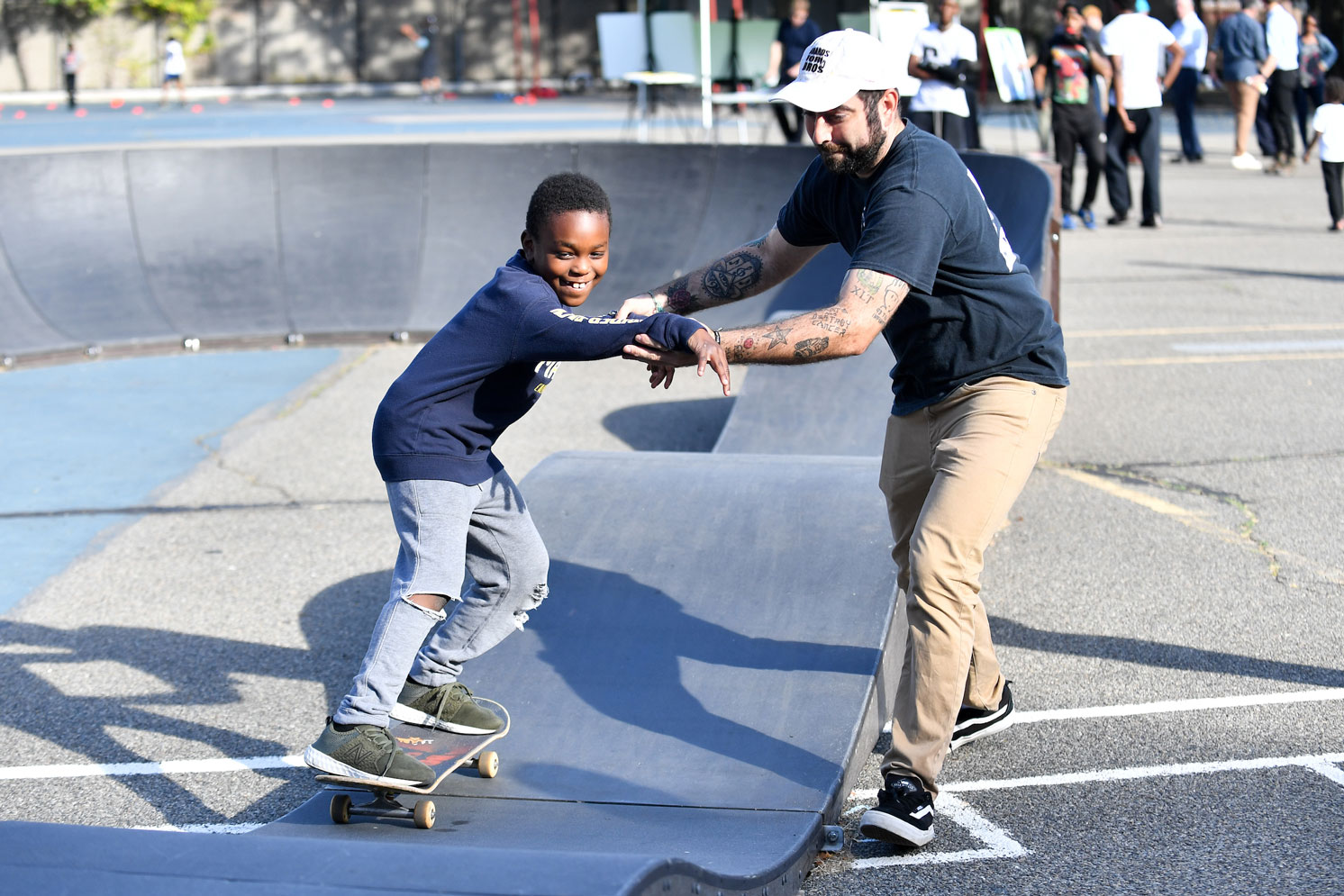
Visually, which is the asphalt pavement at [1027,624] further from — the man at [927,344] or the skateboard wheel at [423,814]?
the skateboard wheel at [423,814]

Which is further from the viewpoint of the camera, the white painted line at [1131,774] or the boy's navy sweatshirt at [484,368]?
the white painted line at [1131,774]

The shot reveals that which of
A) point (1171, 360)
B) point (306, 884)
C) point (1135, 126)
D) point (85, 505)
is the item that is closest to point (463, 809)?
point (306, 884)

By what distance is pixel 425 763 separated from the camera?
12.5 ft

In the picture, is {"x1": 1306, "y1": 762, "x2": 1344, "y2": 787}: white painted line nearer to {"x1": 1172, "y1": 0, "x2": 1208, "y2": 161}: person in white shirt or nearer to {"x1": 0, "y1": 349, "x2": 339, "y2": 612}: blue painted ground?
{"x1": 0, "y1": 349, "x2": 339, "y2": 612}: blue painted ground

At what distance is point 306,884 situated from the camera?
2588 mm

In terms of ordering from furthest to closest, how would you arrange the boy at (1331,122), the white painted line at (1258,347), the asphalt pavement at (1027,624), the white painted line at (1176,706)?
the boy at (1331,122), the white painted line at (1258,347), the white painted line at (1176,706), the asphalt pavement at (1027,624)

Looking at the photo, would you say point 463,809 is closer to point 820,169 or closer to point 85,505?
point 820,169

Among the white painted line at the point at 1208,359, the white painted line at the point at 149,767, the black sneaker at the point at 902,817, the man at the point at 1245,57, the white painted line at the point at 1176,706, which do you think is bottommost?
the white painted line at the point at 149,767

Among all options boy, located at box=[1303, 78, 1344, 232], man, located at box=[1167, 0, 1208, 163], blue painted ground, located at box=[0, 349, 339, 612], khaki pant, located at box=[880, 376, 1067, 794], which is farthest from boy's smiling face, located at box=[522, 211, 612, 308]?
man, located at box=[1167, 0, 1208, 163]

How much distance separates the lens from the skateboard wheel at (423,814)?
3.69 m

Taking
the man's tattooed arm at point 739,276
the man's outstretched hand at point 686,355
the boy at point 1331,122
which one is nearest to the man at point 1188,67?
the boy at point 1331,122

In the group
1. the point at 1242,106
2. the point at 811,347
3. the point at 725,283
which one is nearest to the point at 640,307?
the point at 725,283

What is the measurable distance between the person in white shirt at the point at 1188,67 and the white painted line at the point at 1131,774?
55.6 ft

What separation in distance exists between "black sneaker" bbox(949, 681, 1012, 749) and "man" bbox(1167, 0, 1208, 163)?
1636 cm
